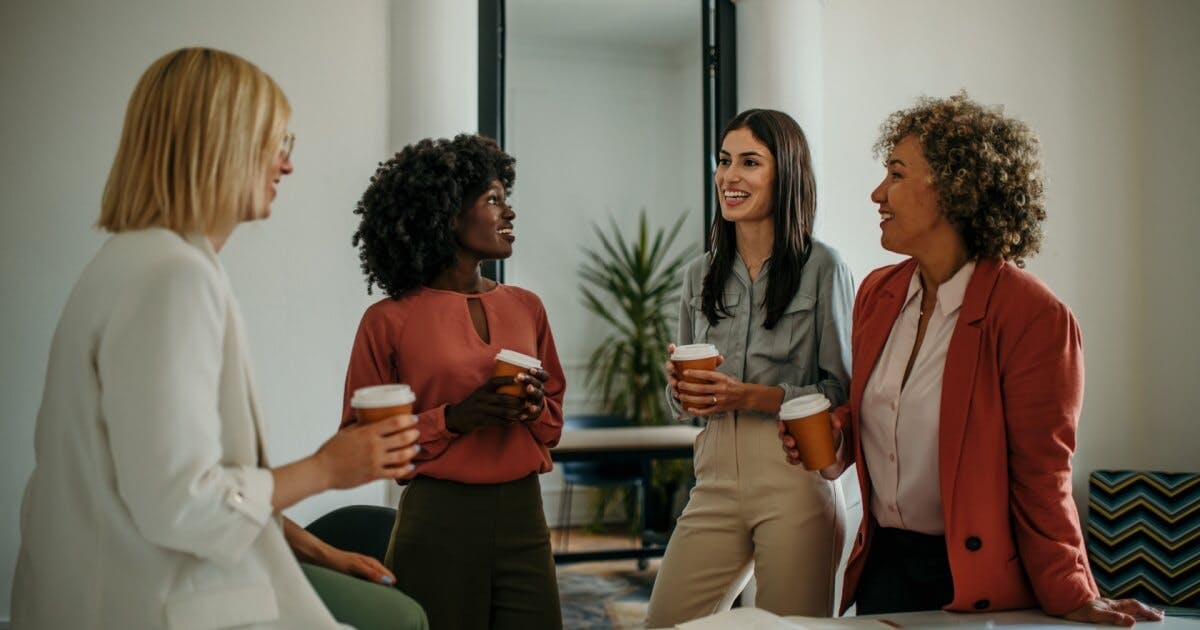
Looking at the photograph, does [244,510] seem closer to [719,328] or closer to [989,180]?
[719,328]

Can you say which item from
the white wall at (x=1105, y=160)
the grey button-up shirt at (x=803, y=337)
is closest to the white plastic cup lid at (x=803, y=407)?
the grey button-up shirt at (x=803, y=337)

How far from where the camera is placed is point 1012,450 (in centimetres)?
167

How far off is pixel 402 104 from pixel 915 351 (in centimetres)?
196

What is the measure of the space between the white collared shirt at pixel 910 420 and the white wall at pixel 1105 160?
187 centimetres

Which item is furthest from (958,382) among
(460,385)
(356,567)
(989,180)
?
(356,567)

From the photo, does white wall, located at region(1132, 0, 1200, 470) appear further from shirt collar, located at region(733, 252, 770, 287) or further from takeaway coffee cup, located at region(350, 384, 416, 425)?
takeaway coffee cup, located at region(350, 384, 416, 425)

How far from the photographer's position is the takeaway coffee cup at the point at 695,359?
6.19 ft

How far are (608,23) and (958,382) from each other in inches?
174

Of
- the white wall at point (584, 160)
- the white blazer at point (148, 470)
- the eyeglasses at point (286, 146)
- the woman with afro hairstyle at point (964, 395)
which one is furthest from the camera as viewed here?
the white wall at point (584, 160)

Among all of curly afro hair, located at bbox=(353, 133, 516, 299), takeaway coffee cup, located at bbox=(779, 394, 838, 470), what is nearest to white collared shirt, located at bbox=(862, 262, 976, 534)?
takeaway coffee cup, located at bbox=(779, 394, 838, 470)

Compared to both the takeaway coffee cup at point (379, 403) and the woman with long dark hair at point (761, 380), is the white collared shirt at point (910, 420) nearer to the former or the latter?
the woman with long dark hair at point (761, 380)

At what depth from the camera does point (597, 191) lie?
5.81 m

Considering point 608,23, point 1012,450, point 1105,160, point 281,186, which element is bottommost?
point 1012,450

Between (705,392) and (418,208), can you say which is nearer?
(705,392)
